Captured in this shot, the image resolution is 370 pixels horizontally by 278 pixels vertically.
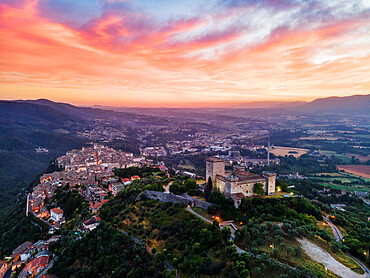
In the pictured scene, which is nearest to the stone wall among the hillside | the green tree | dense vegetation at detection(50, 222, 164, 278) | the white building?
the green tree

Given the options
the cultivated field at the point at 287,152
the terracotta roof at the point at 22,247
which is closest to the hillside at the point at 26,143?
the terracotta roof at the point at 22,247

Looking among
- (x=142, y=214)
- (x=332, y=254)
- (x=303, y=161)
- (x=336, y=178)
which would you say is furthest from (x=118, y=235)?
(x=303, y=161)

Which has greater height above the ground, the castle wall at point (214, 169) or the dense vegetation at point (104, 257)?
the castle wall at point (214, 169)

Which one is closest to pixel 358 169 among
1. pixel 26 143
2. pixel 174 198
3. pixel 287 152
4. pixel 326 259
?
pixel 287 152

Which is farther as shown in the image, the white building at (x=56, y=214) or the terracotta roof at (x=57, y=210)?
the terracotta roof at (x=57, y=210)

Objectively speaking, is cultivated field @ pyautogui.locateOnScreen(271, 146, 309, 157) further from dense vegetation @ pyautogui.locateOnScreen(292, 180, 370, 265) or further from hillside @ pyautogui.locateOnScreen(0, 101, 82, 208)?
hillside @ pyautogui.locateOnScreen(0, 101, 82, 208)

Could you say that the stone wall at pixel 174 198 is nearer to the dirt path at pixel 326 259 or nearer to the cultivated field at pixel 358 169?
the dirt path at pixel 326 259
